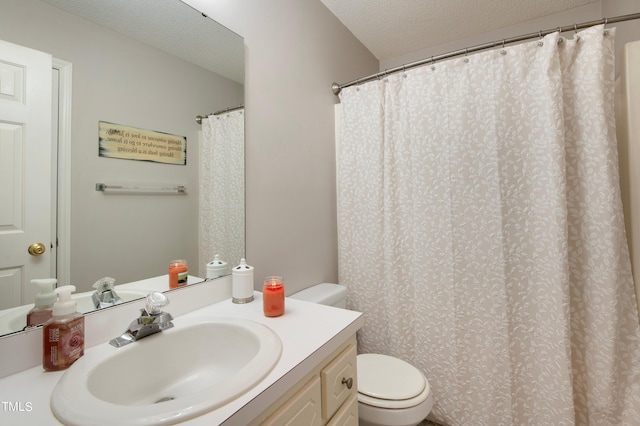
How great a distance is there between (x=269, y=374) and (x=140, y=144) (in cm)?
82

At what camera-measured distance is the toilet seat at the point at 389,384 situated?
1.12m

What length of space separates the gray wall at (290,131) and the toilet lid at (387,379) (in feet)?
1.74

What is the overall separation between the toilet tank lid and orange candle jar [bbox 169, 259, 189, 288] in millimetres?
630

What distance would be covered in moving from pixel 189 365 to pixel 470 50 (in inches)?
70.3

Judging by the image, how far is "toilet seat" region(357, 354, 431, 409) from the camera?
112cm

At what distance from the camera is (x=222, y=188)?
1.16m

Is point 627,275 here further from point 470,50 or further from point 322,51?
point 322,51

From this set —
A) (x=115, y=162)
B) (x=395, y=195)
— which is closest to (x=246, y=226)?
(x=115, y=162)

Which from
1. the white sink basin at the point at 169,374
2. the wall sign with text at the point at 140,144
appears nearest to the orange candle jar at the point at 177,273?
the white sink basin at the point at 169,374

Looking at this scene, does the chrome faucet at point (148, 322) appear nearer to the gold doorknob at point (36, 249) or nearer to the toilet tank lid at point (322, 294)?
the gold doorknob at point (36, 249)

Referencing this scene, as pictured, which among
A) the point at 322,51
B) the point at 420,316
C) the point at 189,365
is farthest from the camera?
the point at 322,51

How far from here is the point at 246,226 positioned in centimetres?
123

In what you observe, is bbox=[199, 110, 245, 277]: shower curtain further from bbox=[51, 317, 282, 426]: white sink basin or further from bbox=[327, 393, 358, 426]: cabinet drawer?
bbox=[327, 393, 358, 426]: cabinet drawer

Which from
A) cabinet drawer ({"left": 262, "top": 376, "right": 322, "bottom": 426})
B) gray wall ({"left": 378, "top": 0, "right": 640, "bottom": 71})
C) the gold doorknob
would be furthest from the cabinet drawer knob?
gray wall ({"left": 378, "top": 0, "right": 640, "bottom": 71})
